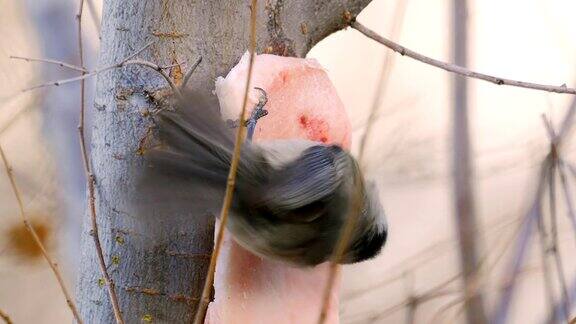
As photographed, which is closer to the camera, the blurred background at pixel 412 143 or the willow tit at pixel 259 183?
the willow tit at pixel 259 183

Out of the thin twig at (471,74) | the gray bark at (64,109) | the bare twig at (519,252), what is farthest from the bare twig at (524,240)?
the gray bark at (64,109)

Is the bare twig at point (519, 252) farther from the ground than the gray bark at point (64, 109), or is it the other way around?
the gray bark at point (64, 109)

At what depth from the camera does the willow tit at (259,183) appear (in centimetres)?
48

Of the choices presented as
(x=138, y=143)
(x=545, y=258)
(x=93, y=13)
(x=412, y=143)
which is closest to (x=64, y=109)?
(x=93, y=13)

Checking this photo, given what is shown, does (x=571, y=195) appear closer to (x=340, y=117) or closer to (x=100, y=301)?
(x=340, y=117)

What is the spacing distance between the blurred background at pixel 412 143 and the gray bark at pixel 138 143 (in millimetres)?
466

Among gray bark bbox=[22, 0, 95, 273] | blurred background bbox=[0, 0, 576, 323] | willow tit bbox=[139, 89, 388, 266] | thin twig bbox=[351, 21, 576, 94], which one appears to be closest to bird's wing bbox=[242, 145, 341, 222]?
willow tit bbox=[139, 89, 388, 266]

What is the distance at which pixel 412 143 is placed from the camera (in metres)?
1.06

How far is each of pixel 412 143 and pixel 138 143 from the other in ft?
1.90

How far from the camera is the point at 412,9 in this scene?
104 cm

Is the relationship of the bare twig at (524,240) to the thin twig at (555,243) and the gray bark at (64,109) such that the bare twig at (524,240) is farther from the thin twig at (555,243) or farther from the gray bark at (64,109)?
the gray bark at (64,109)

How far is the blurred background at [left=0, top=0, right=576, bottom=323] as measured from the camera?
104cm

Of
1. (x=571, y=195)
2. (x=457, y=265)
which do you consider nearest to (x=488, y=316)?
(x=457, y=265)

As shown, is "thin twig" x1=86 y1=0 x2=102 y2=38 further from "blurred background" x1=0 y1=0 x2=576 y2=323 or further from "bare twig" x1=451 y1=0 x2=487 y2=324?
"bare twig" x1=451 y1=0 x2=487 y2=324
